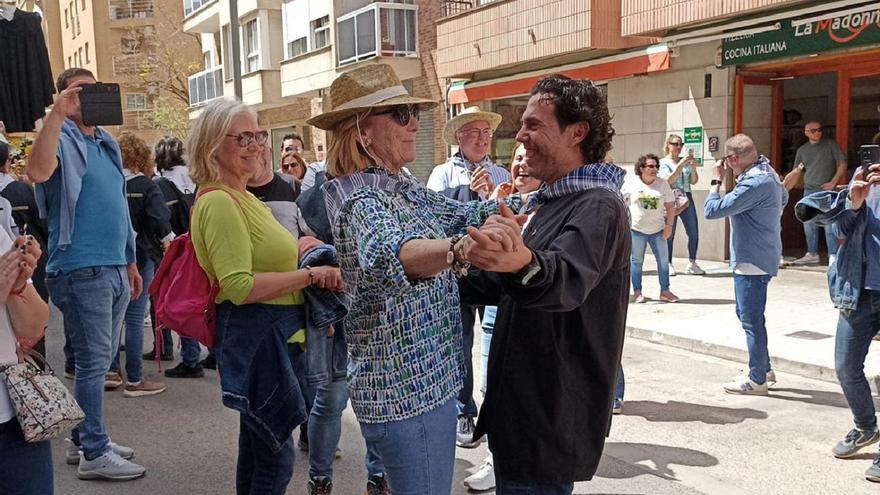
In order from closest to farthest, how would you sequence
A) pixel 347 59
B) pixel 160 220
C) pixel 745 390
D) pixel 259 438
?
pixel 259 438 → pixel 745 390 → pixel 160 220 → pixel 347 59

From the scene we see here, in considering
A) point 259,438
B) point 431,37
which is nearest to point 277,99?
point 431,37

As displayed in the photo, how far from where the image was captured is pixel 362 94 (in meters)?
2.29

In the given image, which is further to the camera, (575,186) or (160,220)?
(160,220)

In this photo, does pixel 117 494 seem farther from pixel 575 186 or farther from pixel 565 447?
pixel 575 186

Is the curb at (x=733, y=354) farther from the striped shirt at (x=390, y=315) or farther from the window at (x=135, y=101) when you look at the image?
the window at (x=135, y=101)

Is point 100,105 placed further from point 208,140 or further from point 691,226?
point 691,226

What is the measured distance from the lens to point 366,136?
2293mm

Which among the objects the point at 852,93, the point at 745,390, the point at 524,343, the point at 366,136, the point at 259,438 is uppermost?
the point at 852,93

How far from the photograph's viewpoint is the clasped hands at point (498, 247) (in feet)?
5.36

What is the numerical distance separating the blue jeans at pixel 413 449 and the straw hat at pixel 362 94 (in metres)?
0.91

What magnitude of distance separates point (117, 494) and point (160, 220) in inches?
105

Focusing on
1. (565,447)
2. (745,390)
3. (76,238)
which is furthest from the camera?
(745,390)

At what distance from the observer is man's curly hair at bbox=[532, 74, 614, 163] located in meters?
2.22

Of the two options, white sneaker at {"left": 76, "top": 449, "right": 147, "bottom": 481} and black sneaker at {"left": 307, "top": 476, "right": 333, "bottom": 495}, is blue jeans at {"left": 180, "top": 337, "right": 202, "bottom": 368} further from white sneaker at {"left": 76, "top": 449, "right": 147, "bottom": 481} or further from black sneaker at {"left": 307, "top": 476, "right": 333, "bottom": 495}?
black sneaker at {"left": 307, "top": 476, "right": 333, "bottom": 495}
